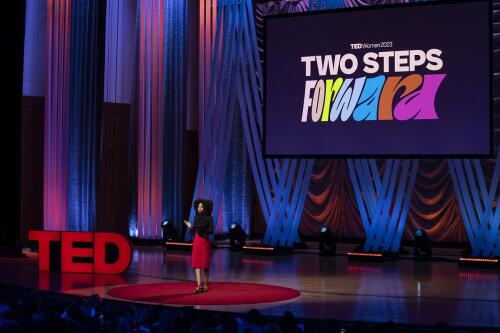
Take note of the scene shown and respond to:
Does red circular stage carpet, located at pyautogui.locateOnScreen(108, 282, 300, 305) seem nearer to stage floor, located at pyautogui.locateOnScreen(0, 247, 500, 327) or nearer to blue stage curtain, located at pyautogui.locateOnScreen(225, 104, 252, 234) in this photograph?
stage floor, located at pyautogui.locateOnScreen(0, 247, 500, 327)

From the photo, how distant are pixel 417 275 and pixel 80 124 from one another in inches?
252

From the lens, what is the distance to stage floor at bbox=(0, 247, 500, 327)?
7.95 metres

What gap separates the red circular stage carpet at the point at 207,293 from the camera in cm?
853

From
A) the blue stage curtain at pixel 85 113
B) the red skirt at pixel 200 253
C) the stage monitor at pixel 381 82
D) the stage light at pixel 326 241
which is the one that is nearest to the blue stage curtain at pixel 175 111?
the blue stage curtain at pixel 85 113

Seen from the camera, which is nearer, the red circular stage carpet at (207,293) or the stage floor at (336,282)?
the stage floor at (336,282)

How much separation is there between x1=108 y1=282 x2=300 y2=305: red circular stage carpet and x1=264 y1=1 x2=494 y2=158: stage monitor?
3.77 m

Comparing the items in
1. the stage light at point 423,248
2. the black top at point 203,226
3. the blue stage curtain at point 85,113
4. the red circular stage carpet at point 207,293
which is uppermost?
the blue stage curtain at point 85,113

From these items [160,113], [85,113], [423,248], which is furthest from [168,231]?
[423,248]

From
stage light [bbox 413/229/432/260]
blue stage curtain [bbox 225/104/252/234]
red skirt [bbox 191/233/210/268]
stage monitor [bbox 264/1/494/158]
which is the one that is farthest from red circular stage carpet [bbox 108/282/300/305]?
blue stage curtain [bbox 225/104/252/234]

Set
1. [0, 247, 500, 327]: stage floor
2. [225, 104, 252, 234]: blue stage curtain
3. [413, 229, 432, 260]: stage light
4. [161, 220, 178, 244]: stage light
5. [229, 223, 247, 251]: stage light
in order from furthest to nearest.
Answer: [225, 104, 252, 234]: blue stage curtain < [161, 220, 178, 244]: stage light < [229, 223, 247, 251]: stage light < [413, 229, 432, 260]: stage light < [0, 247, 500, 327]: stage floor

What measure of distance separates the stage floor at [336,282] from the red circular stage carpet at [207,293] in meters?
0.22

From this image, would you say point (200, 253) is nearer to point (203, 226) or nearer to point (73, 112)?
point (203, 226)

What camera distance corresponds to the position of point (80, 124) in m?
14.1

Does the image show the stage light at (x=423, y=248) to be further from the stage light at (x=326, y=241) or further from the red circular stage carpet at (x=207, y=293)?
the red circular stage carpet at (x=207, y=293)
